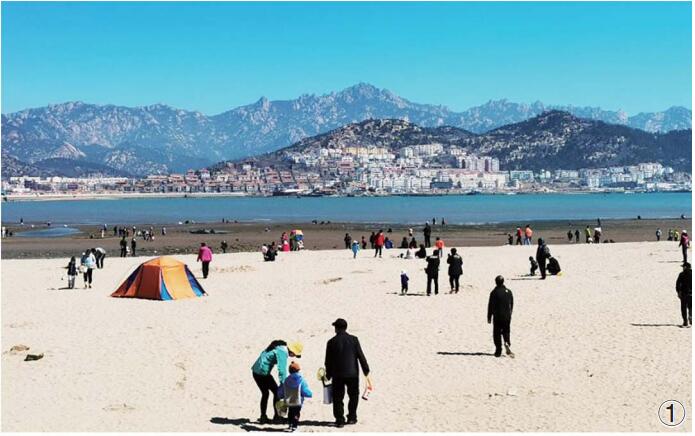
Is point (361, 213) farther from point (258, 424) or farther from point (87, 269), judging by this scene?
point (258, 424)

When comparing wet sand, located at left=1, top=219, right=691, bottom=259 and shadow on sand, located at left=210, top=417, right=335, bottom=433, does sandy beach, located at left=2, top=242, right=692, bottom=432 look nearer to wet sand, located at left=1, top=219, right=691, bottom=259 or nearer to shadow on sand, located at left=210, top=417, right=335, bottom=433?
shadow on sand, located at left=210, top=417, right=335, bottom=433

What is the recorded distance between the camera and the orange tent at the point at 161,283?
20.6 metres

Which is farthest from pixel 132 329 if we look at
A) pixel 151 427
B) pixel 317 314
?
pixel 151 427

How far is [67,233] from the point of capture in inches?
2435

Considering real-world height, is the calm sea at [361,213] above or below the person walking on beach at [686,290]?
above

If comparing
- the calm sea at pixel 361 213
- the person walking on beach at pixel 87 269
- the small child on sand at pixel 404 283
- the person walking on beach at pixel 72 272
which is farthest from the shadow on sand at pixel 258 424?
the calm sea at pixel 361 213

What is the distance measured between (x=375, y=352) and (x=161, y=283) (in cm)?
840

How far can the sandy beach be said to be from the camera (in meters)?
10.1

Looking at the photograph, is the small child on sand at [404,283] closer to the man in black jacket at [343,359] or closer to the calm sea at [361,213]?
the man in black jacket at [343,359]

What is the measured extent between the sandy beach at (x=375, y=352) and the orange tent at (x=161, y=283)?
0.47 m

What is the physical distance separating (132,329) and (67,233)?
48.3 metres

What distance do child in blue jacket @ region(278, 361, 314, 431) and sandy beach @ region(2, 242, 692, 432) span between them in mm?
332

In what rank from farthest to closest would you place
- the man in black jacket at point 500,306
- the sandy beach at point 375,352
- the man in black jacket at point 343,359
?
the man in black jacket at point 500,306 → the sandy beach at point 375,352 → the man in black jacket at point 343,359

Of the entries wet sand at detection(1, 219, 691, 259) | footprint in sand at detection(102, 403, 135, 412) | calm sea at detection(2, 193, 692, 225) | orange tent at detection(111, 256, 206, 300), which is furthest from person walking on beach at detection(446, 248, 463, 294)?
calm sea at detection(2, 193, 692, 225)
